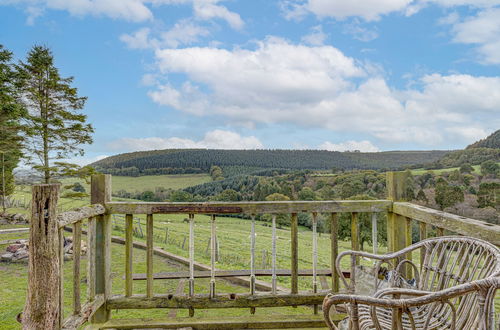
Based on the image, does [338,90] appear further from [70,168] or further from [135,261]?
[135,261]

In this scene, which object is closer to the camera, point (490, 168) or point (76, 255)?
point (76, 255)

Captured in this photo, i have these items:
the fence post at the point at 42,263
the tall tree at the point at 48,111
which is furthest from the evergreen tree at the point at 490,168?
the tall tree at the point at 48,111

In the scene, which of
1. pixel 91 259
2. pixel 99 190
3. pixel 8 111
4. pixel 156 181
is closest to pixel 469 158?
pixel 156 181

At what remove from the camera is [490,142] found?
2370 centimetres

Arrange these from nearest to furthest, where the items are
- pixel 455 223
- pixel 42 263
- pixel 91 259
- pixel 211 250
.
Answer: pixel 42 263 < pixel 455 223 < pixel 91 259 < pixel 211 250

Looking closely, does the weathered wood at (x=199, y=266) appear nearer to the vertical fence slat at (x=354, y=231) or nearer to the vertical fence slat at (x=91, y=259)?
the vertical fence slat at (x=354, y=231)

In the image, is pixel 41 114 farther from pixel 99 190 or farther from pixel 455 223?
→ pixel 455 223

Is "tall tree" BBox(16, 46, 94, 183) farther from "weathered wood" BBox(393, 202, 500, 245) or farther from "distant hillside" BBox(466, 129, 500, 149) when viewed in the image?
"distant hillside" BBox(466, 129, 500, 149)

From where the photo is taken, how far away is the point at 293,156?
20.8 m

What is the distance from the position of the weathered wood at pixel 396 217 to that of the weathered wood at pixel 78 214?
232 centimetres

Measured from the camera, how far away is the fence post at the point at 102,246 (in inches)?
93.9

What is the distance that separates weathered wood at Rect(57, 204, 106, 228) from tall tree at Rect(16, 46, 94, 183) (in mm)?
16608

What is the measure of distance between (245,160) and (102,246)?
1728cm

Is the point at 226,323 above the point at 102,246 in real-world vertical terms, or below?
below
